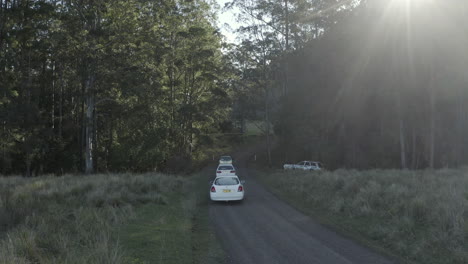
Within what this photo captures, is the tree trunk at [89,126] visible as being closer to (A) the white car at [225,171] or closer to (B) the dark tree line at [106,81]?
(B) the dark tree line at [106,81]

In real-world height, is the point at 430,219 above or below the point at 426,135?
below

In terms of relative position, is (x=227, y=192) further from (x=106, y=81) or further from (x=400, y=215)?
(x=106, y=81)

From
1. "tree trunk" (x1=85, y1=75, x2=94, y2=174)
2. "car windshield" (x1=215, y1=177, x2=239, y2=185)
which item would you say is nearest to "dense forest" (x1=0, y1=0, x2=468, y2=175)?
"tree trunk" (x1=85, y1=75, x2=94, y2=174)

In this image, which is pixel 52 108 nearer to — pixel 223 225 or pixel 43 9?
pixel 43 9

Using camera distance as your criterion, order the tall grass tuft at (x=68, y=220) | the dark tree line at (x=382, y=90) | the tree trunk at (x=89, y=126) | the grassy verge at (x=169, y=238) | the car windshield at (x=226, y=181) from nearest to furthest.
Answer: the tall grass tuft at (x=68, y=220) → the grassy verge at (x=169, y=238) → the car windshield at (x=226, y=181) → the tree trunk at (x=89, y=126) → the dark tree line at (x=382, y=90)

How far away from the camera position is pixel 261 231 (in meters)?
11.9

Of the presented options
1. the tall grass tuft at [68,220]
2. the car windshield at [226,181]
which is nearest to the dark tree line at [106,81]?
the tall grass tuft at [68,220]

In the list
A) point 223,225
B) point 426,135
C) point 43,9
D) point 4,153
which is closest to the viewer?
point 223,225

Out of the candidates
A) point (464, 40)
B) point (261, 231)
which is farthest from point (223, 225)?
point (464, 40)

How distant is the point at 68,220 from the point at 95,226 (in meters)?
1.40

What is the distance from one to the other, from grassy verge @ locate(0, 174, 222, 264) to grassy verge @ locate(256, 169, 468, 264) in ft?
15.7

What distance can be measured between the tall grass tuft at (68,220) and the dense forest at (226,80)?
484 inches

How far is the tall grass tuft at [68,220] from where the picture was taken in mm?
7473

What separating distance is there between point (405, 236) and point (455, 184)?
770 centimetres
